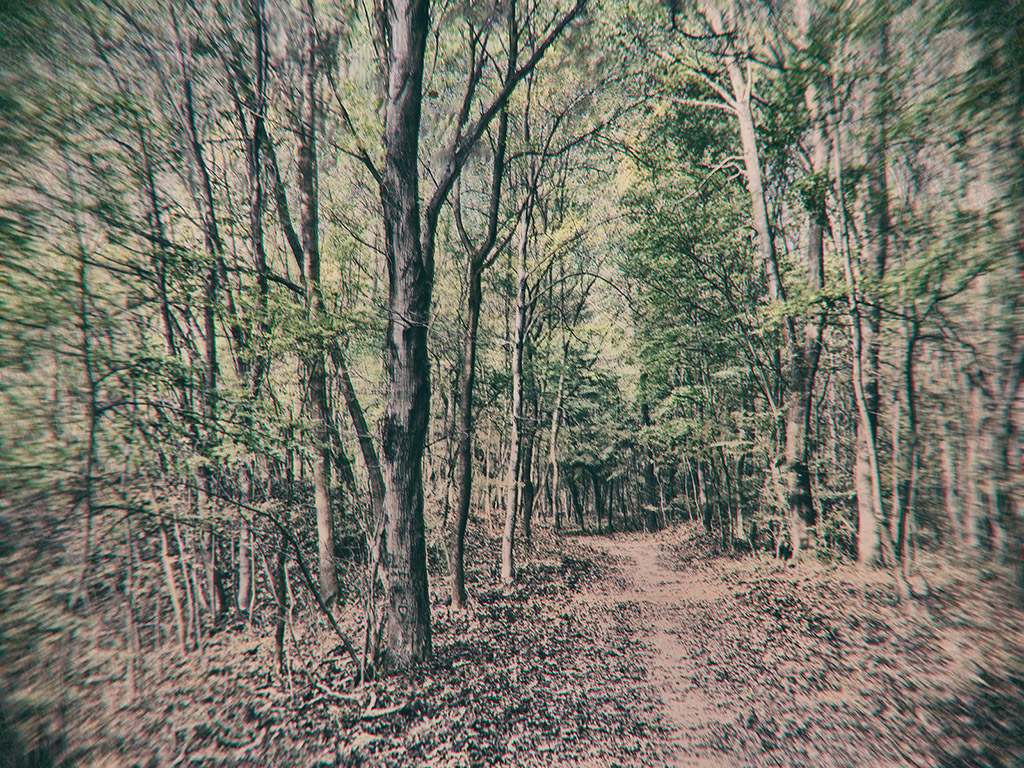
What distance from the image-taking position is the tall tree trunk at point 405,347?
222 inches

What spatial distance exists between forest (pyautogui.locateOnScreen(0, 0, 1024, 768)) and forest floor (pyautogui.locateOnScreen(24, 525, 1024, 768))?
5cm

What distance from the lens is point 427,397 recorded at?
592 cm

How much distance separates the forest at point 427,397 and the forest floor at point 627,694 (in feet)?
0.17

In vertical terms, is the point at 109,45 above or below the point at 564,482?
above

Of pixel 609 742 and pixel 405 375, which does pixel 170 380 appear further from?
pixel 609 742

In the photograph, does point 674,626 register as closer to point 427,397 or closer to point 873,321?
point 427,397

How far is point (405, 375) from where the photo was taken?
5762 millimetres

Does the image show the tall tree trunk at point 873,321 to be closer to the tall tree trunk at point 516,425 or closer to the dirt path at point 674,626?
the dirt path at point 674,626

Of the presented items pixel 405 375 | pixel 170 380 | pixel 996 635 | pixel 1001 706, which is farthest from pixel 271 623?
pixel 996 635

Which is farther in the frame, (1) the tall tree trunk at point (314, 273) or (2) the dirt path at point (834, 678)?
(1) the tall tree trunk at point (314, 273)

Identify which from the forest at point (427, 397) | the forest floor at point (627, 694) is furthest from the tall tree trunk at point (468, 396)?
the forest floor at point (627, 694)

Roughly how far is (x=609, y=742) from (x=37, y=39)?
29.8ft

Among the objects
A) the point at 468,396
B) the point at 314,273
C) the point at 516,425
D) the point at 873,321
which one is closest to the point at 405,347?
the point at 468,396

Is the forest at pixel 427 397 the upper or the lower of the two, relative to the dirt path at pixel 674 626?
upper
